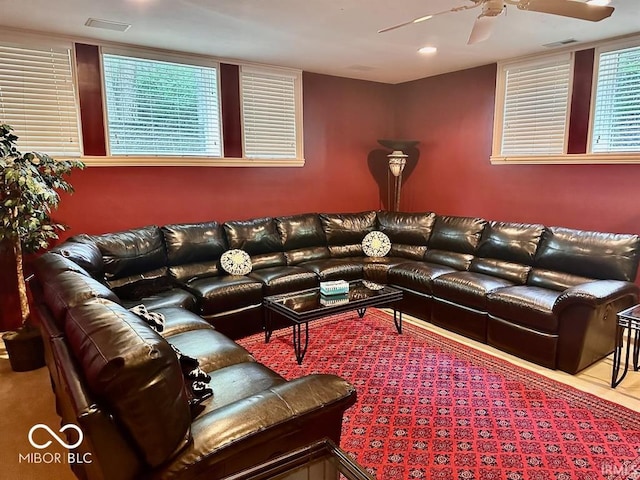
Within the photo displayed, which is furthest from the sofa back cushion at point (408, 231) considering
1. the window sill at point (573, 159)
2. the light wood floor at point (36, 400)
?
the light wood floor at point (36, 400)

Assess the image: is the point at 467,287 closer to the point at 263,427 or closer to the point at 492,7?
the point at 492,7

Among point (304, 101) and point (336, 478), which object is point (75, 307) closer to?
point (336, 478)

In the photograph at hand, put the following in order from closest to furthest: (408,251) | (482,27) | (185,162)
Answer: (482,27) → (185,162) → (408,251)

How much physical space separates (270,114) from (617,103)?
3.47m

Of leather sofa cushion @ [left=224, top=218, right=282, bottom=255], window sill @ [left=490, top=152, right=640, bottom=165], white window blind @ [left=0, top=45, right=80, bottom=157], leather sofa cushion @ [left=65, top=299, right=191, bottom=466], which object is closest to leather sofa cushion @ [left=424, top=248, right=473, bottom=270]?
window sill @ [left=490, top=152, right=640, bottom=165]

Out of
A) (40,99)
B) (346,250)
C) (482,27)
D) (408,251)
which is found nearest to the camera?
(482,27)

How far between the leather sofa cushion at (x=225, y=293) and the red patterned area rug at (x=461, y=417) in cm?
37

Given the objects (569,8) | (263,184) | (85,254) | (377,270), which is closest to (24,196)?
(85,254)

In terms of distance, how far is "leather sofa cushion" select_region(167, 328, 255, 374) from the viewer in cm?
234

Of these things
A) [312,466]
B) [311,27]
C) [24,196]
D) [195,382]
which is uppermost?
[311,27]

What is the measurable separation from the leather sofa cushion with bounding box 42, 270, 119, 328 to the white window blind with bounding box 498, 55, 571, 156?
14.2ft

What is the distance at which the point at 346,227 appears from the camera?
527 centimetres

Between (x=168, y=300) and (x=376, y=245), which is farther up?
(x=376, y=245)

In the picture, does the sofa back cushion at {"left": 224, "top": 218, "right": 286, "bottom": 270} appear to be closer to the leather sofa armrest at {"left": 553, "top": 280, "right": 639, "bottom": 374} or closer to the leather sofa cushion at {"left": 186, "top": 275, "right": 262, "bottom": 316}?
the leather sofa cushion at {"left": 186, "top": 275, "right": 262, "bottom": 316}
